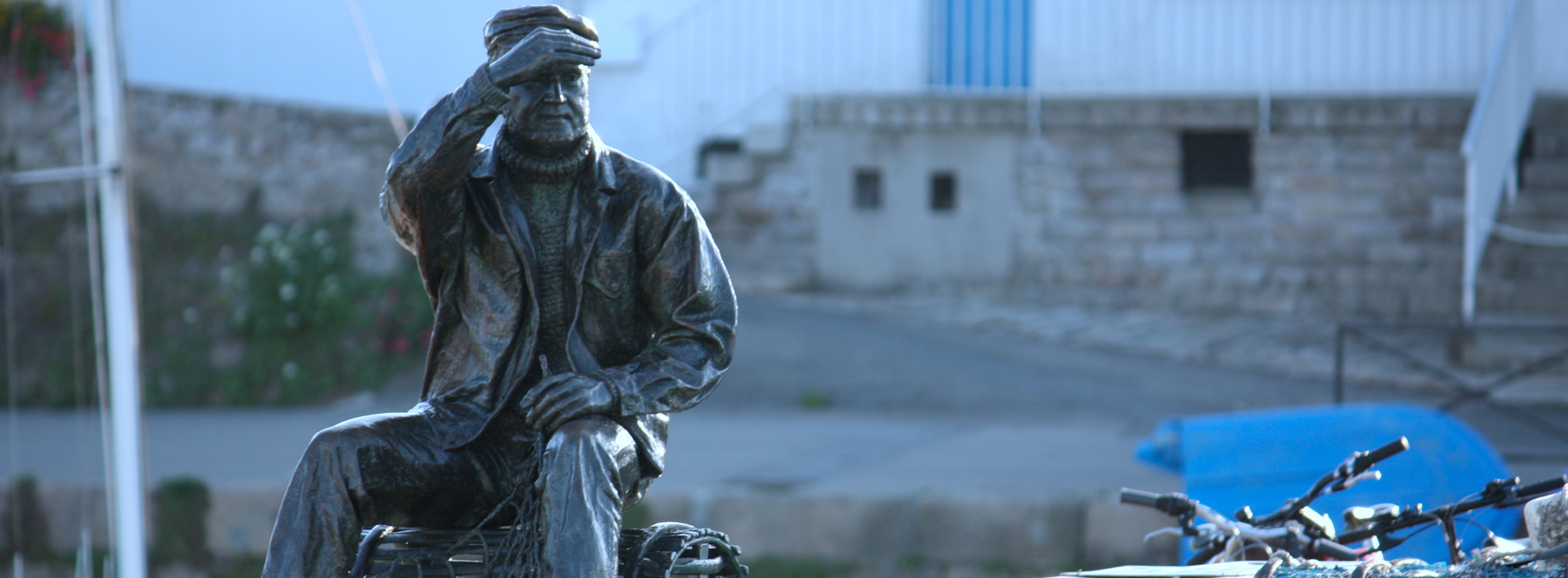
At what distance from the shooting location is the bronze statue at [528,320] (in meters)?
2.66

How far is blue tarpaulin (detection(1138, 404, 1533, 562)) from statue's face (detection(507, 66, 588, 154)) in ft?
10.2

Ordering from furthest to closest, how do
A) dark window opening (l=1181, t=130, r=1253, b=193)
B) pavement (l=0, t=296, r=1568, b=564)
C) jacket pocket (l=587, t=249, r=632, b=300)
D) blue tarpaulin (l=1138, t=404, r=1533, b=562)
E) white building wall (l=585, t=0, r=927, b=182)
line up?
1. white building wall (l=585, t=0, r=927, b=182)
2. dark window opening (l=1181, t=130, r=1253, b=193)
3. pavement (l=0, t=296, r=1568, b=564)
4. blue tarpaulin (l=1138, t=404, r=1533, b=562)
5. jacket pocket (l=587, t=249, r=632, b=300)

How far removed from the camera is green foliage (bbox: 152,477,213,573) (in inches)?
277

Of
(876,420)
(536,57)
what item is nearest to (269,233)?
(876,420)

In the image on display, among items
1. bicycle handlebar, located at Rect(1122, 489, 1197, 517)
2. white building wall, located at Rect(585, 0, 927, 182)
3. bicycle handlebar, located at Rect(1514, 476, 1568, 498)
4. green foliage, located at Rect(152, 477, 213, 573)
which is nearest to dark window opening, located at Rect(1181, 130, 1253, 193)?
white building wall, located at Rect(585, 0, 927, 182)

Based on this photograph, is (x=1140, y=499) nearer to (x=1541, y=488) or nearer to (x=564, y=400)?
(x=1541, y=488)

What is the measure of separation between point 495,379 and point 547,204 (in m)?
0.36

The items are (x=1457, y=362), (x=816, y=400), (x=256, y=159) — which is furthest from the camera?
(x=256, y=159)

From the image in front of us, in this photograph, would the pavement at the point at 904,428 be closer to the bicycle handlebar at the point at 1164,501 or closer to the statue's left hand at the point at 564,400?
the bicycle handlebar at the point at 1164,501

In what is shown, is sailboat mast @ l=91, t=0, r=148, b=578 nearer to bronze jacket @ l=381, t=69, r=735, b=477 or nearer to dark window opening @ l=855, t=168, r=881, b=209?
bronze jacket @ l=381, t=69, r=735, b=477

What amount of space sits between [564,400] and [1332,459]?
3.35m

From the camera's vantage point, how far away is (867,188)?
1140 centimetres

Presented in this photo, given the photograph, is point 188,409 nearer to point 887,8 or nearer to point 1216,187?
point 887,8

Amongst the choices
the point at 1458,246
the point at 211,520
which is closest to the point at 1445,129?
the point at 1458,246
